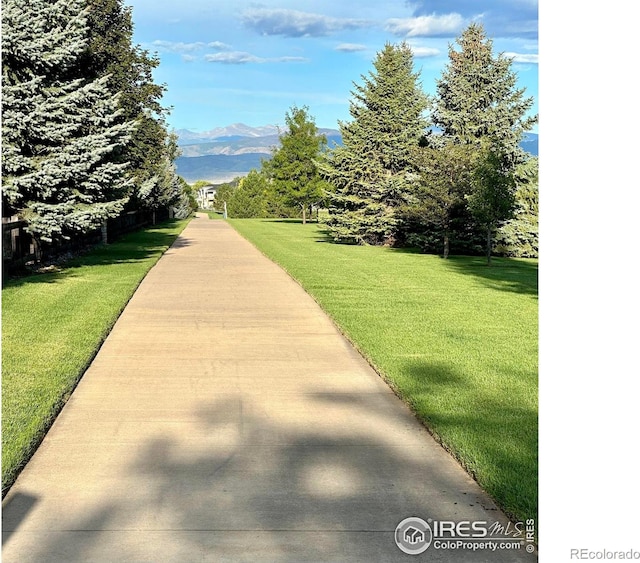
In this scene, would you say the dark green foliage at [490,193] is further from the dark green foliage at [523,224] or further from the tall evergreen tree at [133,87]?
the tall evergreen tree at [133,87]

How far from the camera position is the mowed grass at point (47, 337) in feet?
18.7

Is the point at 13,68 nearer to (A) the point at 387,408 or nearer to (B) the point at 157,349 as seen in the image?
(B) the point at 157,349

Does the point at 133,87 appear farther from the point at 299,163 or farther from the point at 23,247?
the point at 299,163

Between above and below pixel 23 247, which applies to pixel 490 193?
above


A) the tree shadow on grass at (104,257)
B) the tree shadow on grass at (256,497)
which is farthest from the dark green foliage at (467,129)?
the tree shadow on grass at (256,497)

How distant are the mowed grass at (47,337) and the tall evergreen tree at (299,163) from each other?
37.8 meters

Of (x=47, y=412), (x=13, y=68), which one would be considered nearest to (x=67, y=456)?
(x=47, y=412)

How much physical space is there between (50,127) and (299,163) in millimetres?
41306

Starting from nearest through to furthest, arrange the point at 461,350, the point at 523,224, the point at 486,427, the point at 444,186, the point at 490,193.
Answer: the point at 486,427 → the point at 461,350 → the point at 490,193 → the point at 444,186 → the point at 523,224

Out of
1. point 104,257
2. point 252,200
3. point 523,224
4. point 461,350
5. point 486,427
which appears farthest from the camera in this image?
point 252,200

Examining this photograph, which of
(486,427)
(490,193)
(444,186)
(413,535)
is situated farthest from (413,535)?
(444,186)

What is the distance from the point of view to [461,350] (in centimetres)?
882

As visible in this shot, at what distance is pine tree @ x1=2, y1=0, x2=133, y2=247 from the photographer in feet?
48.4
